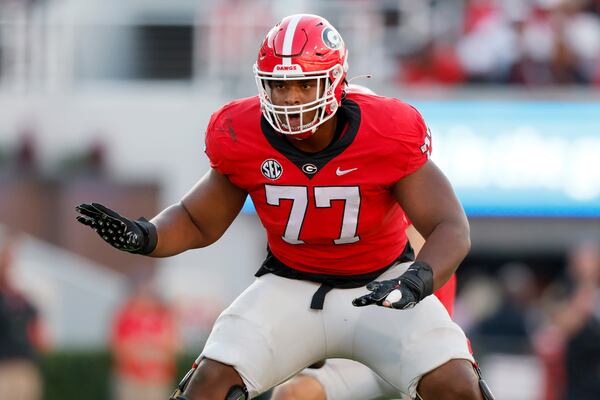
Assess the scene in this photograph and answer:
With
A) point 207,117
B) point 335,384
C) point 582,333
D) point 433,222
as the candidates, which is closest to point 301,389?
point 335,384

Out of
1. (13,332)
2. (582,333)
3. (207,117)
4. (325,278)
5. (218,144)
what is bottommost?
(13,332)

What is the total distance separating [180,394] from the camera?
513 cm

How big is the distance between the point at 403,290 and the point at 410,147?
665mm

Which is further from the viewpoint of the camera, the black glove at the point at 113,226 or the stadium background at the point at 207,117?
the stadium background at the point at 207,117

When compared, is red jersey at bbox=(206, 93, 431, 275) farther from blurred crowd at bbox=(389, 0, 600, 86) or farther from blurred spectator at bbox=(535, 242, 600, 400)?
blurred crowd at bbox=(389, 0, 600, 86)

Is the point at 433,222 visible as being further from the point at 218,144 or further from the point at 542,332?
the point at 542,332

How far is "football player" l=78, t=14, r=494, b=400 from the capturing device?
514 cm

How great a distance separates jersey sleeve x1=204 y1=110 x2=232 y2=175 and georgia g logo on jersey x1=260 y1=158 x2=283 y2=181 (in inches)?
6.3

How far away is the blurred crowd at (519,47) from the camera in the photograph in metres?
13.0

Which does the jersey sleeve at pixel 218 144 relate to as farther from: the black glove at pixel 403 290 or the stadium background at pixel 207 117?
the stadium background at pixel 207 117

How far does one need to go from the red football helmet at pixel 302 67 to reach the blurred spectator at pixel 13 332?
513cm

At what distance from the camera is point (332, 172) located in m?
5.27

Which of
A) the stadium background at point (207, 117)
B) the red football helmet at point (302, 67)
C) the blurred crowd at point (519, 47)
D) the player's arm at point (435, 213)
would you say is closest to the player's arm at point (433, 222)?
the player's arm at point (435, 213)

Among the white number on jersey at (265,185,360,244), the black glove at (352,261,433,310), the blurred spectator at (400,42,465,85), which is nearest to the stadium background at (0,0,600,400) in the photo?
the blurred spectator at (400,42,465,85)
